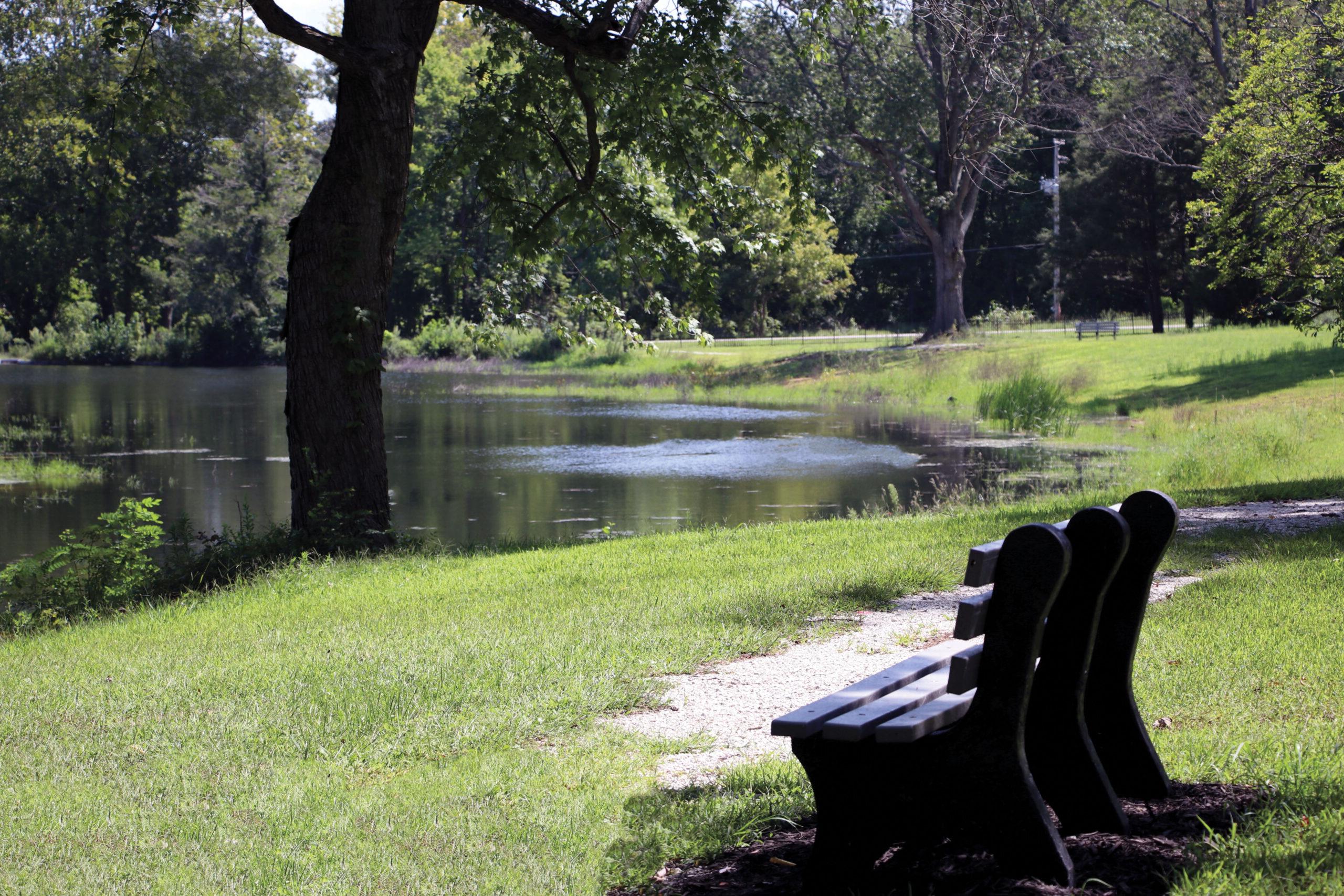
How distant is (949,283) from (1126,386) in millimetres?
15886

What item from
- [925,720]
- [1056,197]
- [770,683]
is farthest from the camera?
[1056,197]

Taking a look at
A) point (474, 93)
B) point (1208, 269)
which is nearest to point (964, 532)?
point (1208, 269)

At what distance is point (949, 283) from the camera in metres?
45.2

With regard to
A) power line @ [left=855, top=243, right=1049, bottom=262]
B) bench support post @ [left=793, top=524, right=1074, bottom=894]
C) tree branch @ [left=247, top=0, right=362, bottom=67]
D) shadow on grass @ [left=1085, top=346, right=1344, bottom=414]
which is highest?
power line @ [left=855, top=243, right=1049, bottom=262]

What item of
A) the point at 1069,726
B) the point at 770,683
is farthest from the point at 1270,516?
the point at 1069,726

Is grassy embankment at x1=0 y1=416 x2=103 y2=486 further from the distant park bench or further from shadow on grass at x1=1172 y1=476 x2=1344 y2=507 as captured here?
the distant park bench

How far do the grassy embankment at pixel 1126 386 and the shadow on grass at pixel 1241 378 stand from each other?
2.3 inches

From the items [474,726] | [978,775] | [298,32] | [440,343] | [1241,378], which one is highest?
[298,32]

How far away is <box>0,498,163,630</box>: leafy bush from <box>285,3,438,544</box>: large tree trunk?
5.02 ft

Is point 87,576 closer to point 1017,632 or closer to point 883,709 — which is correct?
point 883,709

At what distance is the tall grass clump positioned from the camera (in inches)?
1056

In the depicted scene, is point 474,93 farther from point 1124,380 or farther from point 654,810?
point 654,810

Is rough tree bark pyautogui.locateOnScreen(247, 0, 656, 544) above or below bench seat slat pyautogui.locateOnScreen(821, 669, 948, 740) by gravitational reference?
above

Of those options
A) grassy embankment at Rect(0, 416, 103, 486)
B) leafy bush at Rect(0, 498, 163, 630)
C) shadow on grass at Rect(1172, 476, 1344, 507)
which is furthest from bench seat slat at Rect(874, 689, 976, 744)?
grassy embankment at Rect(0, 416, 103, 486)
